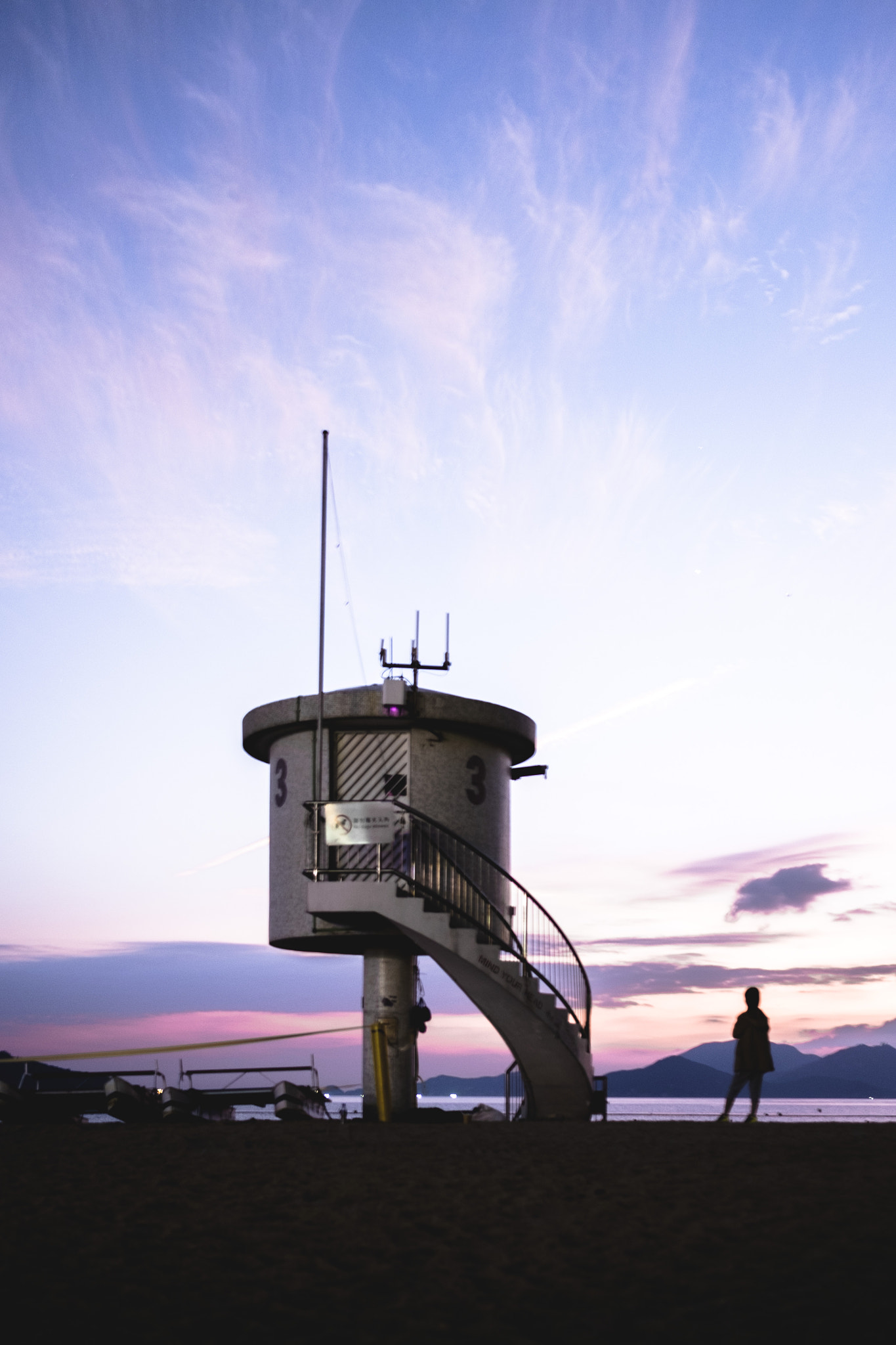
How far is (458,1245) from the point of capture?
5.77 metres

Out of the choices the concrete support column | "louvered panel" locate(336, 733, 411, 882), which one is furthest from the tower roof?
the concrete support column

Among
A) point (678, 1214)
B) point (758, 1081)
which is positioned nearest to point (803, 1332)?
point (678, 1214)

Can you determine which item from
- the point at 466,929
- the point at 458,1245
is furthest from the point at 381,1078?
the point at 458,1245

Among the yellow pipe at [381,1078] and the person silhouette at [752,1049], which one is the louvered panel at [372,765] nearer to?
the yellow pipe at [381,1078]

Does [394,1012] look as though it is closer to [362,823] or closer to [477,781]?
[362,823]

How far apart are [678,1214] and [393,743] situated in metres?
14.5

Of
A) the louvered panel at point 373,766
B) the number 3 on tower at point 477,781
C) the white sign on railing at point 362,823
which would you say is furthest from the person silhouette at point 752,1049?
the louvered panel at point 373,766

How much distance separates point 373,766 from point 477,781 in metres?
1.79

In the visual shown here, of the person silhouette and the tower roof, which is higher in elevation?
the tower roof

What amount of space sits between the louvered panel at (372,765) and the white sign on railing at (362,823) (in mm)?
1064

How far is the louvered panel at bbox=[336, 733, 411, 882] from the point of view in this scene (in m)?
20.6

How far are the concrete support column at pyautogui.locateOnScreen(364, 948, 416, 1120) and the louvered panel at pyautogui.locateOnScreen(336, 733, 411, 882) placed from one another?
2.82m

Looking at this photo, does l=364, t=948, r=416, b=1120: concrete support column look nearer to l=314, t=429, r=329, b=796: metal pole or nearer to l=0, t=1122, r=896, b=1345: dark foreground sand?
l=314, t=429, r=329, b=796: metal pole

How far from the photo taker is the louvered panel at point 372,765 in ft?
67.5
